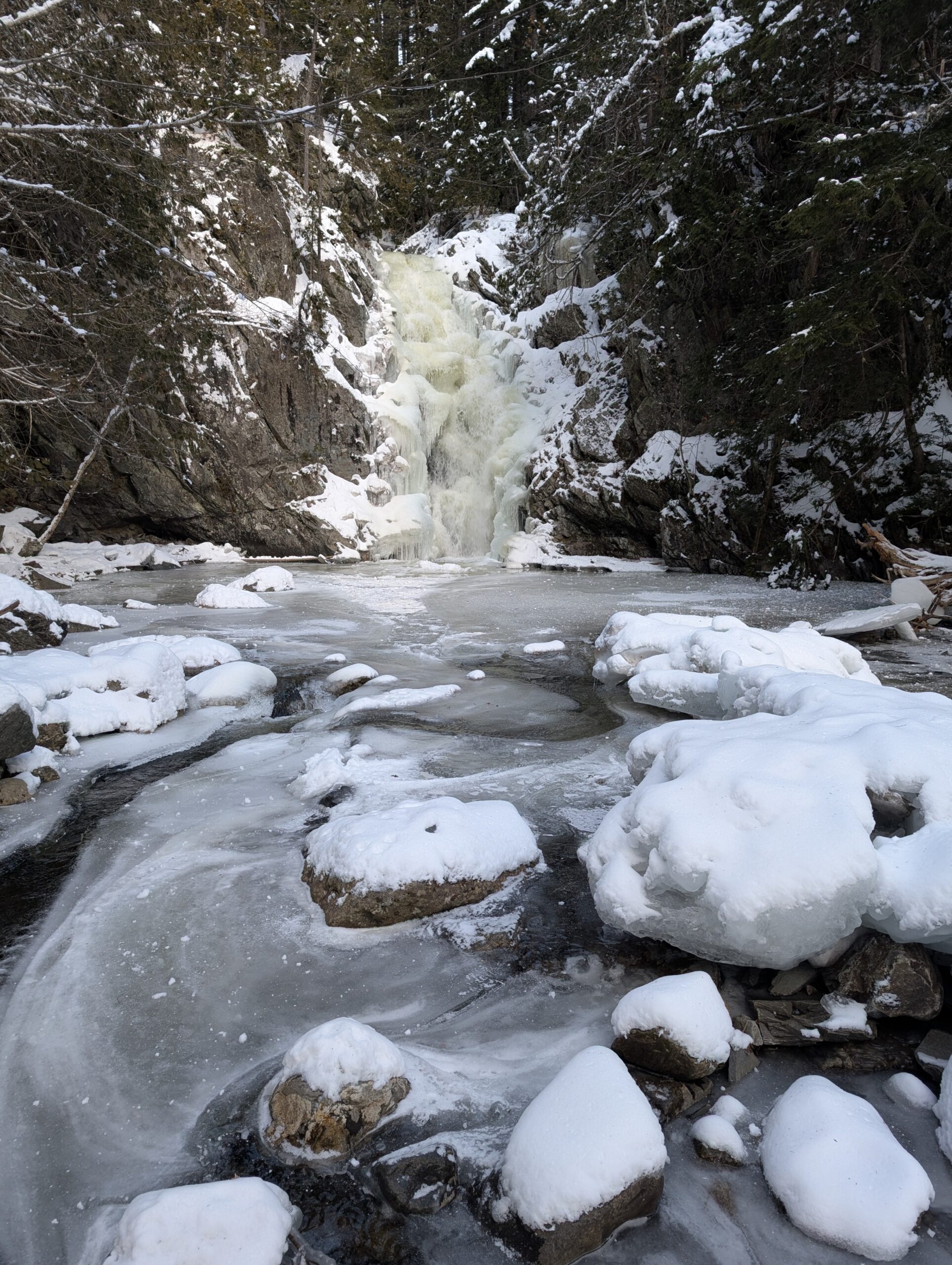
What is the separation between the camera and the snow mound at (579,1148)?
1426 millimetres

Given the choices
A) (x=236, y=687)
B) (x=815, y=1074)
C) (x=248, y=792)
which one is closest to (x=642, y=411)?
(x=236, y=687)

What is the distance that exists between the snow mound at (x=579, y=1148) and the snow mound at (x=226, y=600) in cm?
816

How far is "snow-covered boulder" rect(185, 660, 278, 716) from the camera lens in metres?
4.87

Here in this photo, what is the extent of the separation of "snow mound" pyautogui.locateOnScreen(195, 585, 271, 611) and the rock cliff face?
5238 mm

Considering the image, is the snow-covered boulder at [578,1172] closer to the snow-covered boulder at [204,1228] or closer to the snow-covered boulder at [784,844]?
the snow-covered boulder at [204,1228]

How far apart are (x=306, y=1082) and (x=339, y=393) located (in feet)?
50.3

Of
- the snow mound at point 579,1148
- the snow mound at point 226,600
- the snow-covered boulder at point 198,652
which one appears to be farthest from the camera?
the snow mound at point 226,600

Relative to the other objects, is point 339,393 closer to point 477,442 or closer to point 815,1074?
point 477,442

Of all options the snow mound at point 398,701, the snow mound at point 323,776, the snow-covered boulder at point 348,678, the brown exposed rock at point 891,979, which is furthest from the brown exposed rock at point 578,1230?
the snow-covered boulder at point 348,678

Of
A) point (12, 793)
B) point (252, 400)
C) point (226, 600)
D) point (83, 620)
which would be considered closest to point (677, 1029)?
point (12, 793)

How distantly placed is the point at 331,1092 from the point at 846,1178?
3.65ft

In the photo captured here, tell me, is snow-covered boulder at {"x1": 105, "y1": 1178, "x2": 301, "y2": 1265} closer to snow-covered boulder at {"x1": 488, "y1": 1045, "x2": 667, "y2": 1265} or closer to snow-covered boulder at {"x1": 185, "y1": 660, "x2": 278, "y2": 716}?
snow-covered boulder at {"x1": 488, "y1": 1045, "x2": 667, "y2": 1265}

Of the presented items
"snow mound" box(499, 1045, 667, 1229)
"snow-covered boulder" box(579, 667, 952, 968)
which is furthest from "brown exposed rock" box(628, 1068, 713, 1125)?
→ "snow-covered boulder" box(579, 667, 952, 968)

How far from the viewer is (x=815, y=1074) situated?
181 centimetres
